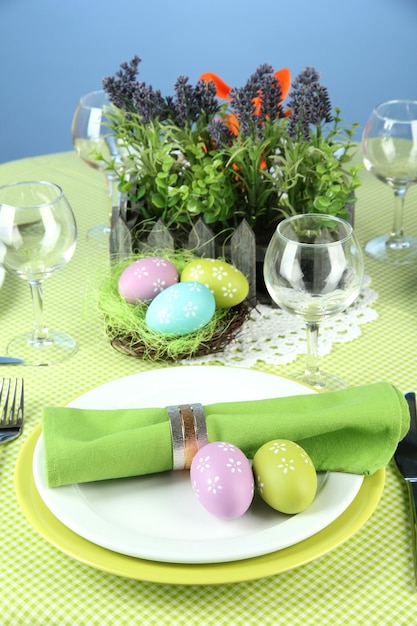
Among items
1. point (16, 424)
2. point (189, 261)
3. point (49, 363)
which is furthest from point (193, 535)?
point (189, 261)

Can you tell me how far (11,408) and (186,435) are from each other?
0.27 metres

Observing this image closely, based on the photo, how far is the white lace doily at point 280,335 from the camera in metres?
1.23

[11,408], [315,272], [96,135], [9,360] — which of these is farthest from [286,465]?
[96,135]

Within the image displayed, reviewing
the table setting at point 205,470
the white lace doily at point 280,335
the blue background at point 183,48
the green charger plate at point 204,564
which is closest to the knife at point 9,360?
the table setting at point 205,470

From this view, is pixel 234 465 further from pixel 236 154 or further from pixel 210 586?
pixel 236 154

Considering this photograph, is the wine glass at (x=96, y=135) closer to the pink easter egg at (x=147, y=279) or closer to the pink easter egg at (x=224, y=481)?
the pink easter egg at (x=147, y=279)

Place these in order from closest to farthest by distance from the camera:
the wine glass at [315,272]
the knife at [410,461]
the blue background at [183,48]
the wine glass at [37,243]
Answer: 1. the knife at [410,461]
2. the wine glass at [315,272]
3. the wine glass at [37,243]
4. the blue background at [183,48]

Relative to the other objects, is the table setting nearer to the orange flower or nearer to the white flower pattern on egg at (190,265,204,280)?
the white flower pattern on egg at (190,265,204,280)

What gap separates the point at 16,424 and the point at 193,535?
0.29 m

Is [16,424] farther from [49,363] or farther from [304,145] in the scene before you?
[304,145]

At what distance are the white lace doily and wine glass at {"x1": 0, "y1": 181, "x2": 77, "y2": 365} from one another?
21cm

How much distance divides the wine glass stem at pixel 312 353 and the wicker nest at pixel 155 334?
130 mm

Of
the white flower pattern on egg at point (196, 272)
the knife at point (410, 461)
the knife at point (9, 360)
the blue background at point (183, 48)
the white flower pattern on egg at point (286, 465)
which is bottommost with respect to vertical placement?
the blue background at point (183, 48)

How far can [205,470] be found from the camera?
0.86 m
